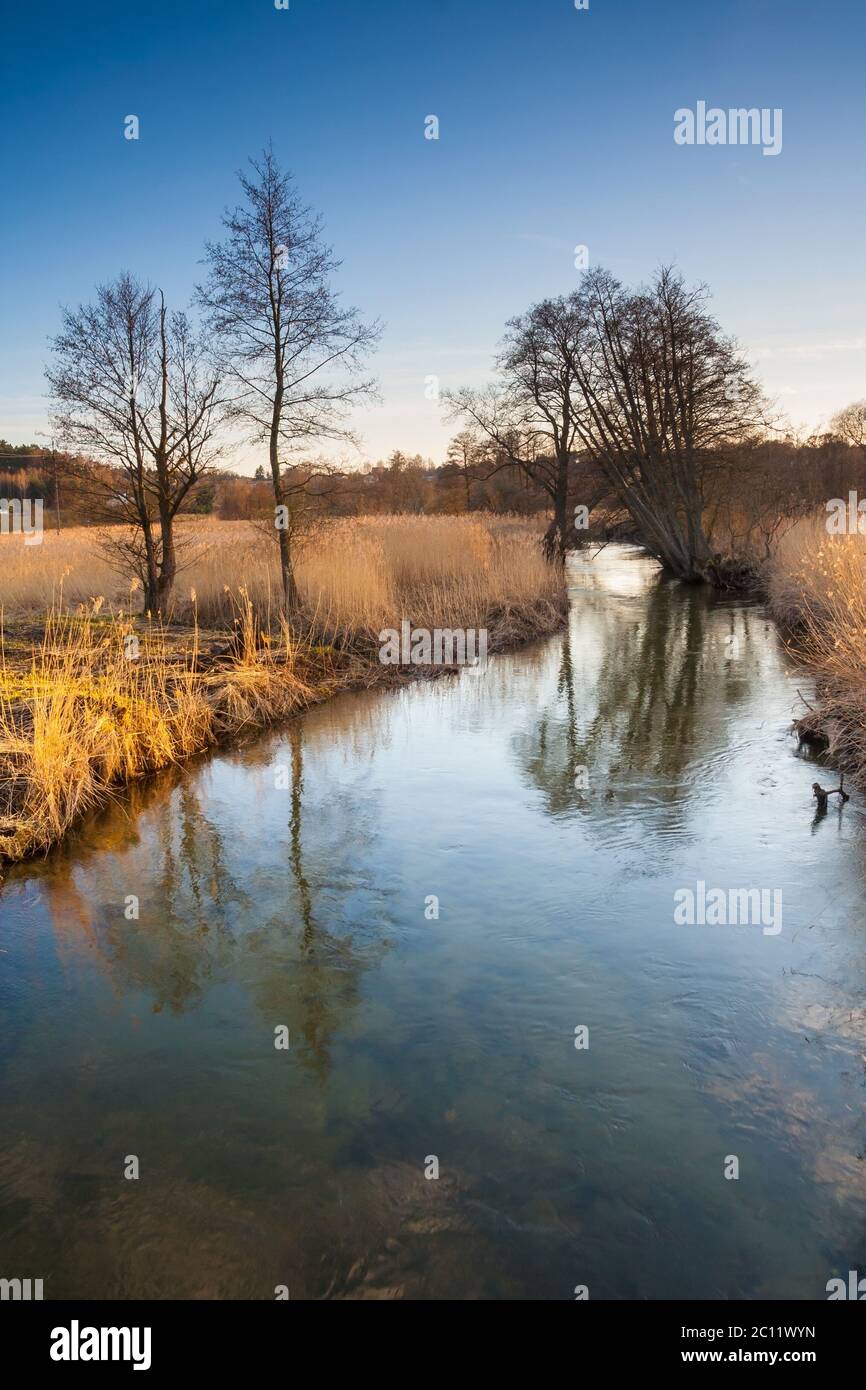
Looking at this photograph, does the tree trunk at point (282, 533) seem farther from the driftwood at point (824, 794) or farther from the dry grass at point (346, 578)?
the driftwood at point (824, 794)

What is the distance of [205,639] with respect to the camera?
10.6m

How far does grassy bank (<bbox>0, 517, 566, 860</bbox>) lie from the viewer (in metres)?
6.56

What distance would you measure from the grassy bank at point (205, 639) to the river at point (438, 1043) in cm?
53

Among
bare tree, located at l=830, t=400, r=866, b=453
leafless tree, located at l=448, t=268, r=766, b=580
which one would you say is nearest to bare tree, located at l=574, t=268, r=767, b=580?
leafless tree, located at l=448, t=268, r=766, b=580

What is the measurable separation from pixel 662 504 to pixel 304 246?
15.1 metres

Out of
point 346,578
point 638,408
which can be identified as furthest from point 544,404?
point 346,578

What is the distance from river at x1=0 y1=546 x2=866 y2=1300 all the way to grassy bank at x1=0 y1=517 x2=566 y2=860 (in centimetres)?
53

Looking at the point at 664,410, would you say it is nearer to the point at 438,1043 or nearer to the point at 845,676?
the point at 845,676

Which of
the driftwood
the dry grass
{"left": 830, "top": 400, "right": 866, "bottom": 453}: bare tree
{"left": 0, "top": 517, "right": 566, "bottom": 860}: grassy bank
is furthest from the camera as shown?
{"left": 830, "top": 400, "right": 866, "bottom": 453}: bare tree

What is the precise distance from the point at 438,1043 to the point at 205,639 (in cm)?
780

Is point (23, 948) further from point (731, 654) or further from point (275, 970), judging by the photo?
point (731, 654)

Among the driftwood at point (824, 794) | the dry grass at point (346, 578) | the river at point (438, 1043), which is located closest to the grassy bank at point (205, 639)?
the dry grass at point (346, 578)

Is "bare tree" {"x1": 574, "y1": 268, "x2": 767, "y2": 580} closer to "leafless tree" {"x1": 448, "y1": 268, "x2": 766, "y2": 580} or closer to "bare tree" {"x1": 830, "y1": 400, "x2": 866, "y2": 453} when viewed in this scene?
"leafless tree" {"x1": 448, "y1": 268, "x2": 766, "y2": 580}

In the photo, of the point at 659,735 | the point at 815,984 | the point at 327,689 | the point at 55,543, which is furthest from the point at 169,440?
the point at 55,543
